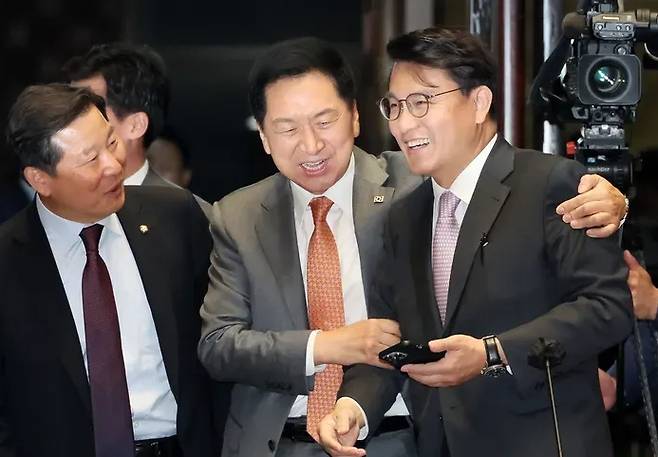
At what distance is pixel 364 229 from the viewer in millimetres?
2361

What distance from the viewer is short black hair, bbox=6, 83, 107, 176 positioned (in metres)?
2.52

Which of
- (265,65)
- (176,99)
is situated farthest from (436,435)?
(176,99)

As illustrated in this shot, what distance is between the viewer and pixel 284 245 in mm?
2373

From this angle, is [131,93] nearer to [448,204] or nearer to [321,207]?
[321,207]

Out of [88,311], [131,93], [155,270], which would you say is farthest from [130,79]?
[88,311]

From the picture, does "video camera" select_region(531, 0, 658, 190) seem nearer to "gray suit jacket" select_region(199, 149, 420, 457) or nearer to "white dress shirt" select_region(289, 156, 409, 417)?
"gray suit jacket" select_region(199, 149, 420, 457)

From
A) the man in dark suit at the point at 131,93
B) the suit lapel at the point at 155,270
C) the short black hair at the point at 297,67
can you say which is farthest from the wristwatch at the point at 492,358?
the man in dark suit at the point at 131,93

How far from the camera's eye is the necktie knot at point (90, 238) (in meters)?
2.53

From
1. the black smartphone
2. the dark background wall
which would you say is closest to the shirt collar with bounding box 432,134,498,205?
the black smartphone

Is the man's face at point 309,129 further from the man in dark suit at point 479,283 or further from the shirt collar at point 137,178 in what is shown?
the shirt collar at point 137,178

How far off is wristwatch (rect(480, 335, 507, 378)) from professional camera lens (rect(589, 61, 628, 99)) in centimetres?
88

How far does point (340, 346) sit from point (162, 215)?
672 mm

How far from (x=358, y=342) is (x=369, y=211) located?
0.32 m

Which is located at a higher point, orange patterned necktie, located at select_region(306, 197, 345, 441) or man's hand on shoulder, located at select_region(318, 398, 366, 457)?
orange patterned necktie, located at select_region(306, 197, 345, 441)
